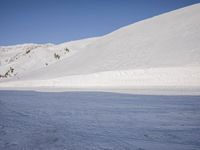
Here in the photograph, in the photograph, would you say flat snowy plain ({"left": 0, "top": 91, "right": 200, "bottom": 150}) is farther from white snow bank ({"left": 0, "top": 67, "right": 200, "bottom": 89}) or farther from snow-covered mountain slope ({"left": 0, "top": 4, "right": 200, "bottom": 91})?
snow-covered mountain slope ({"left": 0, "top": 4, "right": 200, "bottom": 91})

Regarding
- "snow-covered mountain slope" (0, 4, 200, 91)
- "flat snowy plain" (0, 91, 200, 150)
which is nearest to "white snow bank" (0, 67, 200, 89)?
"snow-covered mountain slope" (0, 4, 200, 91)

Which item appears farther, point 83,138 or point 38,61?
point 38,61

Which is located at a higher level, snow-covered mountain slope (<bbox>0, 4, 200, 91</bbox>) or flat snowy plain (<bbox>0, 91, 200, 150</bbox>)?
snow-covered mountain slope (<bbox>0, 4, 200, 91</bbox>)

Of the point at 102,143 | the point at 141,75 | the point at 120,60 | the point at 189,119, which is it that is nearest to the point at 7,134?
the point at 102,143

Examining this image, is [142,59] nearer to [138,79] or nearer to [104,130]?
[138,79]

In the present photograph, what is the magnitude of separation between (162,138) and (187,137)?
16.7 inches

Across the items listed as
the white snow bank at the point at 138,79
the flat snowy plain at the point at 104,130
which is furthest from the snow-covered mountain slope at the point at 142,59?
the flat snowy plain at the point at 104,130

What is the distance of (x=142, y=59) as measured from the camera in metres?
26.6

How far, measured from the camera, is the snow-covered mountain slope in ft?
63.4

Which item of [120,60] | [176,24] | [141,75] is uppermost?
[176,24]

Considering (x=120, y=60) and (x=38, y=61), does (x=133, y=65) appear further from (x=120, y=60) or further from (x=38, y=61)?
(x=38, y=61)

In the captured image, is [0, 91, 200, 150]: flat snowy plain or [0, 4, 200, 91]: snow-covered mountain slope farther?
[0, 4, 200, 91]: snow-covered mountain slope

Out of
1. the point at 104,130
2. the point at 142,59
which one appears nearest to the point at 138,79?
the point at 142,59

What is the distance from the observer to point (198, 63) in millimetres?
21672
